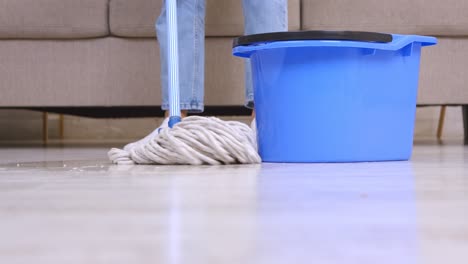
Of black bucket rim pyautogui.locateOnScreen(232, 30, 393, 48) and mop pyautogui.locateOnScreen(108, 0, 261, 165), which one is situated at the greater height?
black bucket rim pyautogui.locateOnScreen(232, 30, 393, 48)

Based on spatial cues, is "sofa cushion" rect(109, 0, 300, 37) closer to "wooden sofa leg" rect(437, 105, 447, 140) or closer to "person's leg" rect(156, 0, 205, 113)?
"person's leg" rect(156, 0, 205, 113)

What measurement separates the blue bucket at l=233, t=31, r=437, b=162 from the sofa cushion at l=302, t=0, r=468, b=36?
625 mm

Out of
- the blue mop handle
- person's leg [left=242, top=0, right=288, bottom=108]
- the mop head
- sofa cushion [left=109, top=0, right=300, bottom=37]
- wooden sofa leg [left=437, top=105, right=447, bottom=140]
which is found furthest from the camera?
wooden sofa leg [left=437, top=105, right=447, bottom=140]

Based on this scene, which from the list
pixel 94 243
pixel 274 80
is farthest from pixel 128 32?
pixel 94 243

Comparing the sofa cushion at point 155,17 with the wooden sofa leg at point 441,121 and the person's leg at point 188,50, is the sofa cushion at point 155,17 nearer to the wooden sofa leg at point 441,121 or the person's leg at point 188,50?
the person's leg at point 188,50

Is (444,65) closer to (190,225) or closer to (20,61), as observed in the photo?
(20,61)

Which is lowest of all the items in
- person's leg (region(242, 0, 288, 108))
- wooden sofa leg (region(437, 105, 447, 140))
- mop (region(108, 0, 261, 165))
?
wooden sofa leg (region(437, 105, 447, 140))

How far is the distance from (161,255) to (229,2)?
1.46 meters

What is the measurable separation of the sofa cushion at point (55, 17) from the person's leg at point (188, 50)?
426 mm

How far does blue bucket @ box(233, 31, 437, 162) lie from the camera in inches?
42.8

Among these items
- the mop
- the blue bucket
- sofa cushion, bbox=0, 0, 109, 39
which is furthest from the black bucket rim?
sofa cushion, bbox=0, 0, 109, 39

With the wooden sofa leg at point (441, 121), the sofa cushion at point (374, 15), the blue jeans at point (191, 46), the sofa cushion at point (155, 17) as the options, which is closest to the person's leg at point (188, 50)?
the blue jeans at point (191, 46)

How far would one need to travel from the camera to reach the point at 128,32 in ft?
5.86

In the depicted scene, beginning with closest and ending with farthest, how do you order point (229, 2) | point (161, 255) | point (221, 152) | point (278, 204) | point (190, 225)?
point (161, 255)
point (190, 225)
point (278, 204)
point (221, 152)
point (229, 2)
